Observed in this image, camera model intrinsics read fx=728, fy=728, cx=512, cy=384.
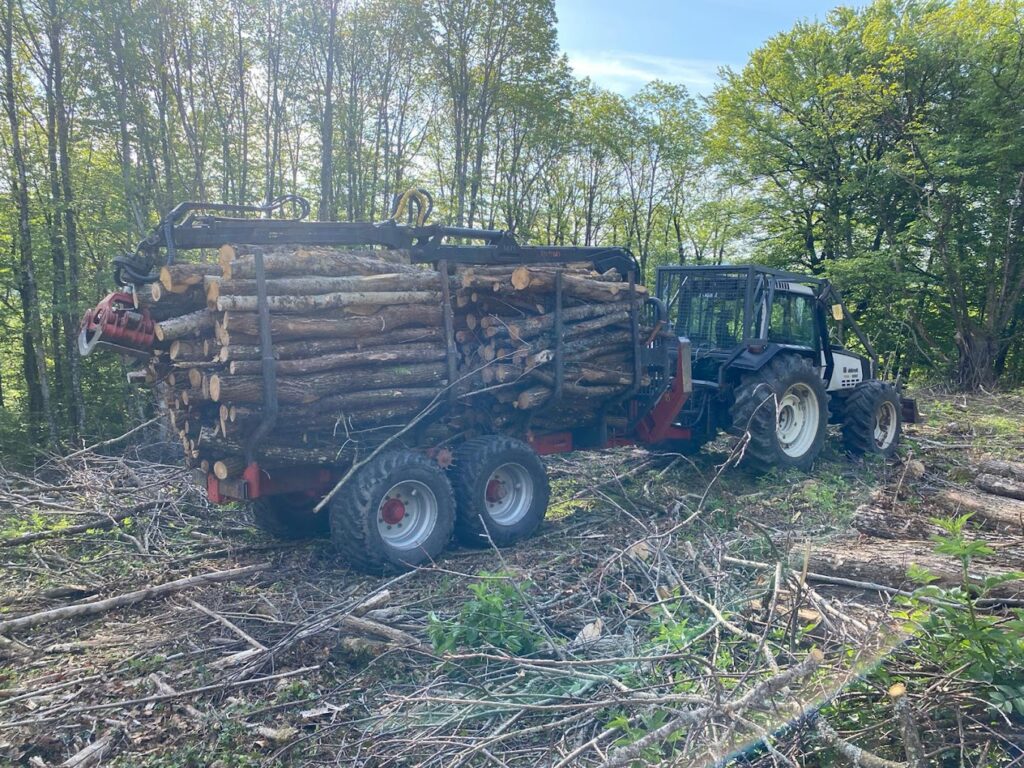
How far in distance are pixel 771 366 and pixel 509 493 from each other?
384 centimetres

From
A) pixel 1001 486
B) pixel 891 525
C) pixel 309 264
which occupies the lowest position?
pixel 891 525

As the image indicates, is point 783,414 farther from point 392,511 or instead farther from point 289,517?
point 289,517

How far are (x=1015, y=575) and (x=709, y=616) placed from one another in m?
1.65

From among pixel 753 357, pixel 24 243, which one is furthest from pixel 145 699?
pixel 24 243

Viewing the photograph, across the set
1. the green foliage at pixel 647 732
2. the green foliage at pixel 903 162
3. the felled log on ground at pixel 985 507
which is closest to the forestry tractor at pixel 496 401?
the green foliage at pixel 647 732

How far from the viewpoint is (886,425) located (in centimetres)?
1033

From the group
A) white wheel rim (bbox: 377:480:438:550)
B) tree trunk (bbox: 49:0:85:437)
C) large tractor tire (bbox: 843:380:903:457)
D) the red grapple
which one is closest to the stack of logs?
the red grapple

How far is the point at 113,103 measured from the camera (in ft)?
50.7

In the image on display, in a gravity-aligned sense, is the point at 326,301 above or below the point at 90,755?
above

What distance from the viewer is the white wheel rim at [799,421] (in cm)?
930

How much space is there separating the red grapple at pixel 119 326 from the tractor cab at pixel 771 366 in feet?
19.8

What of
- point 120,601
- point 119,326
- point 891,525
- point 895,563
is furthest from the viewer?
point 891,525

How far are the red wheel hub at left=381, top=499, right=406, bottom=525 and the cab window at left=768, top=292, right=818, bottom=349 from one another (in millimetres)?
5270

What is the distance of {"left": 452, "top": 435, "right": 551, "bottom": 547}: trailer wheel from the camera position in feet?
21.8
